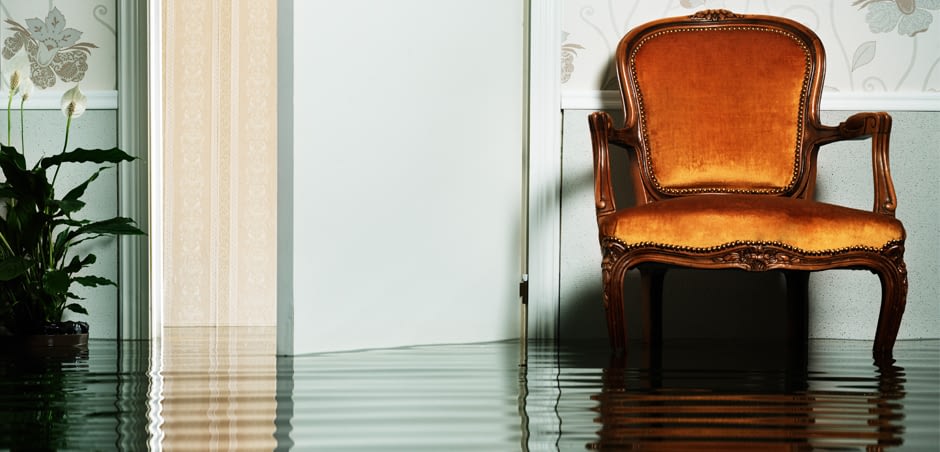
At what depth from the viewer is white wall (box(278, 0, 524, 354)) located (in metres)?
2.04

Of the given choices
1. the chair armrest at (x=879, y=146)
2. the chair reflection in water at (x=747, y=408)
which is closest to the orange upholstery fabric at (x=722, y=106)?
the chair armrest at (x=879, y=146)

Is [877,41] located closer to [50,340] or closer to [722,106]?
[722,106]

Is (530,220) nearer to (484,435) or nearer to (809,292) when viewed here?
(809,292)

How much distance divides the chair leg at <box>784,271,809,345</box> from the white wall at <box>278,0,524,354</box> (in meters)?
0.70

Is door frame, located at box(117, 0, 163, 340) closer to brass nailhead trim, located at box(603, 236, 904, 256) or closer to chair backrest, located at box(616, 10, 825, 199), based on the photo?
chair backrest, located at box(616, 10, 825, 199)

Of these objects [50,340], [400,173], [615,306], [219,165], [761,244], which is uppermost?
[219,165]

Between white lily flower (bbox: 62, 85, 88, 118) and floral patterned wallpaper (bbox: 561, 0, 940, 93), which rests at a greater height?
floral patterned wallpaper (bbox: 561, 0, 940, 93)

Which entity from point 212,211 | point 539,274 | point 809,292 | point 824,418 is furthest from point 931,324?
point 212,211

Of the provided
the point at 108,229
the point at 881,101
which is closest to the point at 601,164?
the point at 881,101

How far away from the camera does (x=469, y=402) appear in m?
1.24

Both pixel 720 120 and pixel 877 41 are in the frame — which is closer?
pixel 720 120

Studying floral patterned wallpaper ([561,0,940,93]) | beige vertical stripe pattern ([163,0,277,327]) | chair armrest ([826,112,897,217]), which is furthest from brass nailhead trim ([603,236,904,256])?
beige vertical stripe pattern ([163,0,277,327])

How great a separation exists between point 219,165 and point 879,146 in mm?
2636

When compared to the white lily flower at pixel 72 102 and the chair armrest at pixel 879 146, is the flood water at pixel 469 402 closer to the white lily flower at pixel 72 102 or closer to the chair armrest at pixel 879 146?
the chair armrest at pixel 879 146
